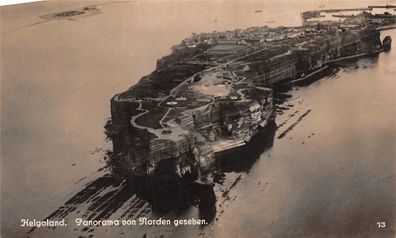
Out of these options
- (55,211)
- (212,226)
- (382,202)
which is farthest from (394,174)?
(55,211)

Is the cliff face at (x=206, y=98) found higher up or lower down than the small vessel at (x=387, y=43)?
lower down

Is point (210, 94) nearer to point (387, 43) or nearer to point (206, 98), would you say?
point (206, 98)

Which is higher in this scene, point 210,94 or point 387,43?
point 387,43

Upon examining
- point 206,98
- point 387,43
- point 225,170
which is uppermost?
point 387,43

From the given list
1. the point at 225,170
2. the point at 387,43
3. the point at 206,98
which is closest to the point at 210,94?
the point at 206,98

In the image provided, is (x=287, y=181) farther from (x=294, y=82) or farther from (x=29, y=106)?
(x=29, y=106)

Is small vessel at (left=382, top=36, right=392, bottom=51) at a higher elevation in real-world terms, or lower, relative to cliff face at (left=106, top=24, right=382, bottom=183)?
higher
